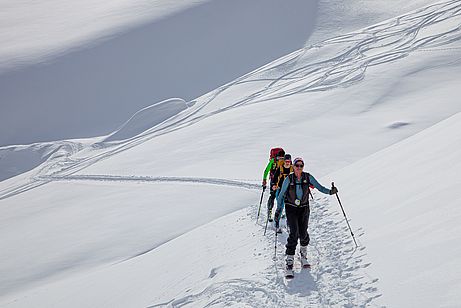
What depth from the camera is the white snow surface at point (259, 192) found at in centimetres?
845

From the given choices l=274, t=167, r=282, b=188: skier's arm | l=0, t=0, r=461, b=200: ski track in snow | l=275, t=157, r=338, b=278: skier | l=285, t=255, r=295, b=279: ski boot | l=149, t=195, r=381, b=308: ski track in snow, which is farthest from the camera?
l=0, t=0, r=461, b=200: ski track in snow

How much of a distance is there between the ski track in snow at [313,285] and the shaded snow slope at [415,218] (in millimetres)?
320

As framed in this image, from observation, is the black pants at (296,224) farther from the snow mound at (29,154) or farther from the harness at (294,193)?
the snow mound at (29,154)

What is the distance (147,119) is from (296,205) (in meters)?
33.0

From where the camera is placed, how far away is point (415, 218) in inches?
340

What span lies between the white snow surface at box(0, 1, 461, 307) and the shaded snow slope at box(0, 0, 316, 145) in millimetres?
5499

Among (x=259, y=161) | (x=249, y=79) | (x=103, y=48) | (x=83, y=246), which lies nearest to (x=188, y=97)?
(x=249, y=79)

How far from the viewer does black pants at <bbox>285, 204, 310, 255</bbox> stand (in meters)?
9.16

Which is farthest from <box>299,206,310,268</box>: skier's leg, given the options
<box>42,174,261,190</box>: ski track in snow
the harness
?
<box>42,174,261,190</box>: ski track in snow

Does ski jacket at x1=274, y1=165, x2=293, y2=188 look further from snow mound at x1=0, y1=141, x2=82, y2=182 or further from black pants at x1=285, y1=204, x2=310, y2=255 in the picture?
snow mound at x1=0, y1=141, x2=82, y2=182

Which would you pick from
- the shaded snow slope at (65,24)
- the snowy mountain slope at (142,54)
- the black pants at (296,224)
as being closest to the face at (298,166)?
the black pants at (296,224)

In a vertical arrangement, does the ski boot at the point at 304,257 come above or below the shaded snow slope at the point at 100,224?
below

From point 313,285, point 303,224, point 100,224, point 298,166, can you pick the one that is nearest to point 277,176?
point 303,224

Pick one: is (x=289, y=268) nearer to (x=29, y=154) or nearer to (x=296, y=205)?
(x=296, y=205)
